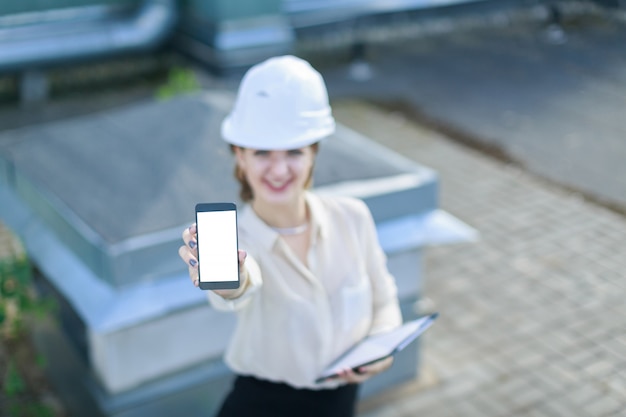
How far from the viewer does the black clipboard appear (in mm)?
2584

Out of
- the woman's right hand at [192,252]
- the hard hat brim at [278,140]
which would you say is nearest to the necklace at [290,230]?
the hard hat brim at [278,140]

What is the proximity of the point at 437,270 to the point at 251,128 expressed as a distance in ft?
10.7

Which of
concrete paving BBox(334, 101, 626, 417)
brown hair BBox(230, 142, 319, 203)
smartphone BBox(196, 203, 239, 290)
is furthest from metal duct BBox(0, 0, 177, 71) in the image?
smartphone BBox(196, 203, 239, 290)

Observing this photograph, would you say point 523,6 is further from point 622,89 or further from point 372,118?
point 372,118

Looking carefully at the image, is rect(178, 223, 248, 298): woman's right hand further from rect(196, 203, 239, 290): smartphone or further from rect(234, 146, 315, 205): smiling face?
rect(234, 146, 315, 205): smiling face

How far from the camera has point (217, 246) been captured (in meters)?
2.17

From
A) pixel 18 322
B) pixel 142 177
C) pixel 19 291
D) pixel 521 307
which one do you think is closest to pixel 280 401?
pixel 142 177

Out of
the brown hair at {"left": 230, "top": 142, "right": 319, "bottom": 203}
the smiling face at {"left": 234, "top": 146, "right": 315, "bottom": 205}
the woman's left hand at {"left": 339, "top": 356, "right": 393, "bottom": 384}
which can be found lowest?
the woman's left hand at {"left": 339, "top": 356, "right": 393, "bottom": 384}

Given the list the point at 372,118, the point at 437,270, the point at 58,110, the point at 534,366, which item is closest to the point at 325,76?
the point at 372,118

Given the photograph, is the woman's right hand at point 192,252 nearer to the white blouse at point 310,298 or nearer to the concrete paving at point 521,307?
the white blouse at point 310,298

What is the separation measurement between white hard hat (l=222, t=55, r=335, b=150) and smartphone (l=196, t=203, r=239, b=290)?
43 cm

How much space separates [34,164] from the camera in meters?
4.04

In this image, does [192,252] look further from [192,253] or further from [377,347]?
[377,347]

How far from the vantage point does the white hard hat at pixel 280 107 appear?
8.30ft
